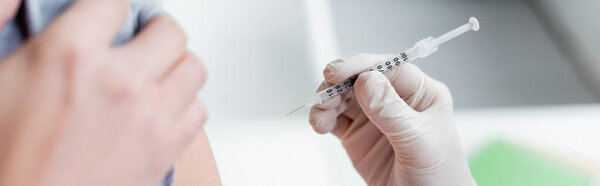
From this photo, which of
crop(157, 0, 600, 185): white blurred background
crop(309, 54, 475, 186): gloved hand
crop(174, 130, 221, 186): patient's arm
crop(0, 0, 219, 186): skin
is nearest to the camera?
crop(0, 0, 219, 186): skin

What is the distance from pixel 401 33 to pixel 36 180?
126cm

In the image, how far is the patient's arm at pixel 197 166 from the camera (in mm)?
797

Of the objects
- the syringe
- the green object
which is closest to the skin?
the syringe

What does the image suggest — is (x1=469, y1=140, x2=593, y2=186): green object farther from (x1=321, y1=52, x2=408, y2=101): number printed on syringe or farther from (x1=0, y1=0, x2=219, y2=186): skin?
(x1=0, y1=0, x2=219, y2=186): skin

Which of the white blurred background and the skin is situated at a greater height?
the skin

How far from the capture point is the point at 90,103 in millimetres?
478

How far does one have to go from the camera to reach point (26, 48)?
1.55 feet

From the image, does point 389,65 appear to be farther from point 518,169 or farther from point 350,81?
point 518,169

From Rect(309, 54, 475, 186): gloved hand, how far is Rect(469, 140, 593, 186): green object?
0.33 meters

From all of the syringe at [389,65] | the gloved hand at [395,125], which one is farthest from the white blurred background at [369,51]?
the syringe at [389,65]

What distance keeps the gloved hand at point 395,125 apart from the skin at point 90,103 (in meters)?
0.42

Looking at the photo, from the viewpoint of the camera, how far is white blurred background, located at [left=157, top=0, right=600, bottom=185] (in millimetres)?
1249

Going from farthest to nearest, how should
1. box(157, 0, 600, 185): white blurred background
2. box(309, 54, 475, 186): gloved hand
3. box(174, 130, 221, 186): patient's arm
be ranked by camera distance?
box(157, 0, 600, 185): white blurred background
box(309, 54, 475, 186): gloved hand
box(174, 130, 221, 186): patient's arm

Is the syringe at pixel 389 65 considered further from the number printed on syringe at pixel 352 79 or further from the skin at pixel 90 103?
the skin at pixel 90 103
